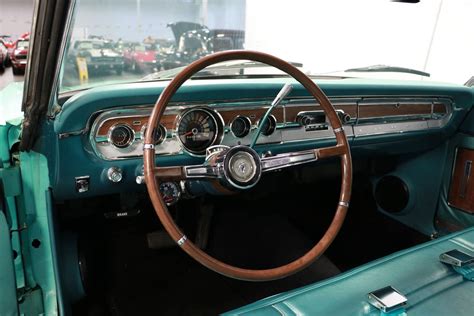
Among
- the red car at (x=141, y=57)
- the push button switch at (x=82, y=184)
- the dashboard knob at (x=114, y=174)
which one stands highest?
the red car at (x=141, y=57)

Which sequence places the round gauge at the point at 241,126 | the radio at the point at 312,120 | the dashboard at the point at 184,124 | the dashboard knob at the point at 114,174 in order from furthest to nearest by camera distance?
the radio at the point at 312,120, the round gauge at the point at 241,126, the dashboard knob at the point at 114,174, the dashboard at the point at 184,124

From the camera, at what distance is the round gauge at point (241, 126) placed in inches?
64.7

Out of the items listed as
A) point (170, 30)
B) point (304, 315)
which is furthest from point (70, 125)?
point (170, 30)

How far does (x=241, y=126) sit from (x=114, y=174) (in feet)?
1.83

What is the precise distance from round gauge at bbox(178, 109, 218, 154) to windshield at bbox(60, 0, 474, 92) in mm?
397

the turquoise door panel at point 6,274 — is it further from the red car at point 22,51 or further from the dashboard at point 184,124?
the red car at point 22,51

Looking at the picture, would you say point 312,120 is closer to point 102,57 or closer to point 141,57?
point 141,57

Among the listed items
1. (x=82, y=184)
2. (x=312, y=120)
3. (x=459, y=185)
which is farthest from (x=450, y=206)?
(x=82, y=184)

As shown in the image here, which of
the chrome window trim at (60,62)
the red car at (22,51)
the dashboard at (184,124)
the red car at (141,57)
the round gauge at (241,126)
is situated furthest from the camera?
the red car at (141,57)

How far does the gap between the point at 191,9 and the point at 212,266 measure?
2.99 metres

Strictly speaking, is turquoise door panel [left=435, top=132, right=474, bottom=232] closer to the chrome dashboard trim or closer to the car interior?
the car interior

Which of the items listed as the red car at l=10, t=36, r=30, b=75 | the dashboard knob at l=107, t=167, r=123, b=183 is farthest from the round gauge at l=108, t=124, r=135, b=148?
the red car at l=10, t=36, r=30, b=75

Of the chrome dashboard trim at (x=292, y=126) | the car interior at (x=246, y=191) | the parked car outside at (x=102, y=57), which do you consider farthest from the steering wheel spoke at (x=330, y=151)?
the parked car outside at (x=102, y=57)

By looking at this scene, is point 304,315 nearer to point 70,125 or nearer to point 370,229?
point 70,125
